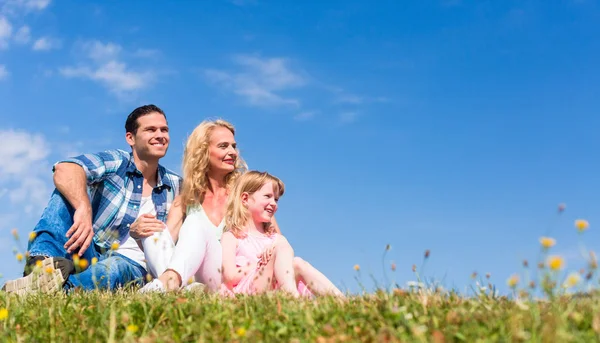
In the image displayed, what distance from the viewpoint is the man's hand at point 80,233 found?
27.6 ft

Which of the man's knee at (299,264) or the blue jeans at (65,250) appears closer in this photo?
the man's knee at (299,264)

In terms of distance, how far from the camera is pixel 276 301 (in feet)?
16.0

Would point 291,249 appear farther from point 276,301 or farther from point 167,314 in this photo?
point 167,314

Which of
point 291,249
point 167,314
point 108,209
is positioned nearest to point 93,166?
point 108,209

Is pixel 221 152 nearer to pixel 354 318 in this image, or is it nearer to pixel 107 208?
pixel 107 208

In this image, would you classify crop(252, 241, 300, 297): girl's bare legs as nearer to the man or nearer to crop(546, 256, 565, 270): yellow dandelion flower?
the man

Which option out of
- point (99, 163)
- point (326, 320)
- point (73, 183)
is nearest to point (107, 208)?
point (99, 163)

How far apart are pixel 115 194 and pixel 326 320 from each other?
6.69 m

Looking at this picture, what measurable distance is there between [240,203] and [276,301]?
3.50 m

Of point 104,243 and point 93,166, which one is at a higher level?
point 93,166

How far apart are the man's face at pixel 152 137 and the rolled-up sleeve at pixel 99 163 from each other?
12.1 inches

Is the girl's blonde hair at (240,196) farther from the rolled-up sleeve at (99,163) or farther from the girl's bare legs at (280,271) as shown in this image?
the rolled-up sleeve at (99,163)

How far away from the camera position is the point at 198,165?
9.16 meters

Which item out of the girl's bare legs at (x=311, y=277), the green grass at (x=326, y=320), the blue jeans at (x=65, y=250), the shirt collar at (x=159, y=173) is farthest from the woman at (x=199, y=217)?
the green grass at (x=326, y=320)
